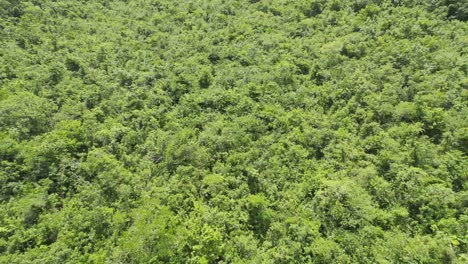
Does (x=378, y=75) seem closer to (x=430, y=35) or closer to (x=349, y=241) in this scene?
(x=430, y=35)

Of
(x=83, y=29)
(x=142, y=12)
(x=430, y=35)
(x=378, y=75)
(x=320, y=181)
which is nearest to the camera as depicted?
(x=320, y=181)

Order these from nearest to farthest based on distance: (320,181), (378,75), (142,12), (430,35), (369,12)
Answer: (320,181)
(378,75)
(430,35)
(369,12)
(142,12)

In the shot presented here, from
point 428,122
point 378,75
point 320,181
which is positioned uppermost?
point 378,75

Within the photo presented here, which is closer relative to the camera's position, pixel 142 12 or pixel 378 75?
pixel 378 75

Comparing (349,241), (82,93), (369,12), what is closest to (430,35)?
(369,12)

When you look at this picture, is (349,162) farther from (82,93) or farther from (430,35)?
(82,93)

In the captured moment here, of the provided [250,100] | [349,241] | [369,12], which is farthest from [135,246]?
[369,12]

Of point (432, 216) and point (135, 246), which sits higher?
point (432, 216)
